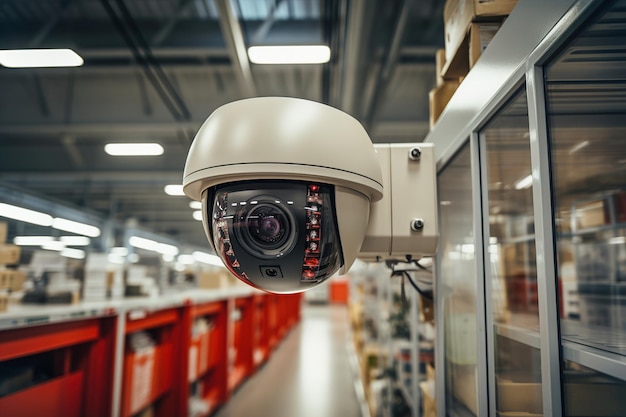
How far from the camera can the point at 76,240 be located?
7898mm

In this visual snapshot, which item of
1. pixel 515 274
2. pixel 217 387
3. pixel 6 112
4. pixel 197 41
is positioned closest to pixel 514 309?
pixel 515 274

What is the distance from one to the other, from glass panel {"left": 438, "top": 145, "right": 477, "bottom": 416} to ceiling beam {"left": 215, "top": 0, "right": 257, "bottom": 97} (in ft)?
6.65

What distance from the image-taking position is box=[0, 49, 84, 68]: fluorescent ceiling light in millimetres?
2359

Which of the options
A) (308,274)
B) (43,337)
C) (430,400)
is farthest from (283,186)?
(43,337)

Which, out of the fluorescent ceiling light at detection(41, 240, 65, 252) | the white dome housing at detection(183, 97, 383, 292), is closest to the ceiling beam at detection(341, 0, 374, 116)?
the white dome housing at detection(183, 97, 383, 292)

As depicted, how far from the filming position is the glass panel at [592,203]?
820 millimetres

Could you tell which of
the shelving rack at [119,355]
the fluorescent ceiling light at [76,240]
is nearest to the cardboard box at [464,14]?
the shelving rack at [119,355]

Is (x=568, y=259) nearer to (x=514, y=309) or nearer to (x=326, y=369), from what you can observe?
(x=514, y=309)

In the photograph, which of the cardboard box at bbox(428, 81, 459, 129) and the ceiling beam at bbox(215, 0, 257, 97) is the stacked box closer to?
the cardboard box at bbox(428, 81, 459, 129)

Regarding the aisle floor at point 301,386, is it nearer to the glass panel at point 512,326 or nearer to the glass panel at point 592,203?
the glass panel at point 592,203

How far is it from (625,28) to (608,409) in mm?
1191

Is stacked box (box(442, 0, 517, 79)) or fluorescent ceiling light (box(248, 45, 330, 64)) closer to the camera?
stacked box (box(442, 0, 517, 79))

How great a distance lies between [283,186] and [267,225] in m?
0.08

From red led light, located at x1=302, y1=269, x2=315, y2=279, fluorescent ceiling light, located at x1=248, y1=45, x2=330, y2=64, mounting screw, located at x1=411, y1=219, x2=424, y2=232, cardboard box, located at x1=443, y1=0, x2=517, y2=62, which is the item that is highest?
fluorescent ceiling light, located at x1=248, y1=45, x2=330, y2=64
